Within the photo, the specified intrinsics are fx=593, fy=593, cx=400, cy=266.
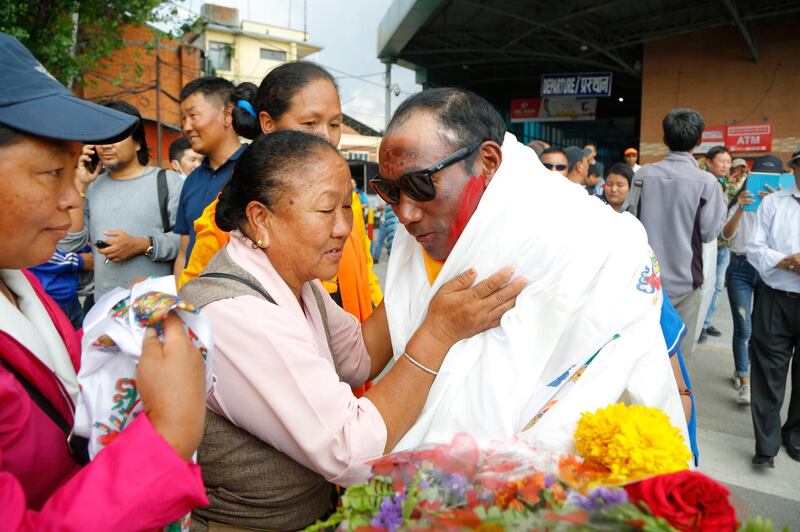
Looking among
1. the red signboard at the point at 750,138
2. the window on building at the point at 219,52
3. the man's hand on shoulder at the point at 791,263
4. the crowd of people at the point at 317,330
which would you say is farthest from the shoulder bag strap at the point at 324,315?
the window on building at the point at 219,52

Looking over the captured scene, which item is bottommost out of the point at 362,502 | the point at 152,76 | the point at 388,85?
the point at 362,502

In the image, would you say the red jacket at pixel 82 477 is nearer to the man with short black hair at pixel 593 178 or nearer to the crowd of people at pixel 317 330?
the crowd of people at pixel 317 330

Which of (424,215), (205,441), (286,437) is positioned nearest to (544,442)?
(286,437)

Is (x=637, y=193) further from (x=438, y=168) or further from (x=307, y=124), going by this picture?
(x=438, y=168)

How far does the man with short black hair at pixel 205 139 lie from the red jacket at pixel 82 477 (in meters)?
2.29

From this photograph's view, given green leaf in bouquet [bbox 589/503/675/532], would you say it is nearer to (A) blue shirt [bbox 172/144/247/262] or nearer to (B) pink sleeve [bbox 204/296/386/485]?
(B) pink sleeve [bbox 204/296/386/485]

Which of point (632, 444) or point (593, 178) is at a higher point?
point (593, 178)

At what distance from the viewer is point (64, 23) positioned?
31.9 feet

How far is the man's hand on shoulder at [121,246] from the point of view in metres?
3.48

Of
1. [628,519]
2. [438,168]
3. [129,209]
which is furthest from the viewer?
[129,209]

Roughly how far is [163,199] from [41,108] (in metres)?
2.95

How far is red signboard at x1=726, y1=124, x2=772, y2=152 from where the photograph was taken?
1565 centimetres

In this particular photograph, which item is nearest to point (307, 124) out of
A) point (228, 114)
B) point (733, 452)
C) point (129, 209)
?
point (228, 114)

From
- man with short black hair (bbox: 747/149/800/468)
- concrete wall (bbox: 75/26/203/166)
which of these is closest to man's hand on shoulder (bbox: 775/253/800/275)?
man with short black hair (bbox: 747/149/800/468)
